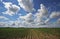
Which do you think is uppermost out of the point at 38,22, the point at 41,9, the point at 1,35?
the point at 41,9

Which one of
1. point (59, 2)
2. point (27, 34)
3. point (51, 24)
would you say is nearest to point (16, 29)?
point (27, 34)

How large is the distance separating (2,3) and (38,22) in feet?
2.70

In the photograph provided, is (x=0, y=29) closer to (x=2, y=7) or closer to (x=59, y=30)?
(x=2, y=7)

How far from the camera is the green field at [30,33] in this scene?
3.54 metres

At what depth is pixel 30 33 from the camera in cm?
355

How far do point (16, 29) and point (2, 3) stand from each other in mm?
597

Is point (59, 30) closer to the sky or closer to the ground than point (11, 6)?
closer to the ground

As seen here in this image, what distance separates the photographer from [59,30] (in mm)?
3529

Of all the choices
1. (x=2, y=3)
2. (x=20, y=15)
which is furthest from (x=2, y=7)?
(x=20, y=15)

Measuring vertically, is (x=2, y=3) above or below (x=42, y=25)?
above

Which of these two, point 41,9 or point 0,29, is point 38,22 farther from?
point 0,29

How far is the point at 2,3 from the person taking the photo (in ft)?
11.8

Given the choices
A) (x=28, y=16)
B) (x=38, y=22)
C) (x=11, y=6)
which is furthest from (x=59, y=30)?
(x=11, y=6)

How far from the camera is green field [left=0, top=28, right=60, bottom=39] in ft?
11.6
